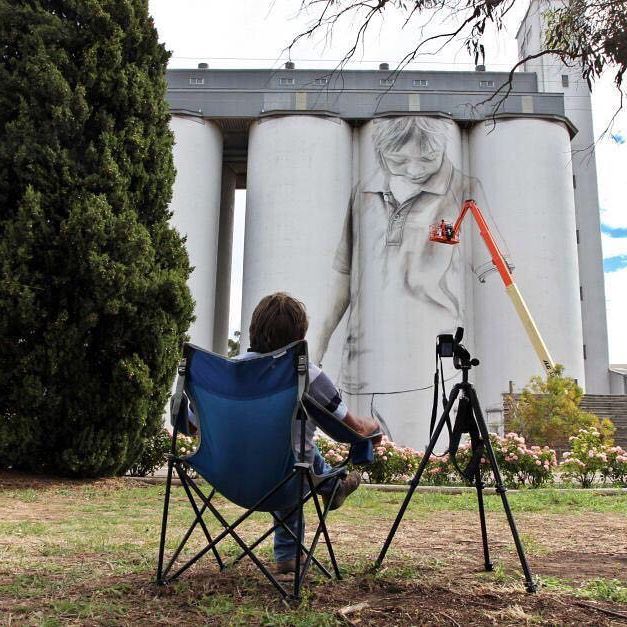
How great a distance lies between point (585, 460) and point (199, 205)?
2147 cm

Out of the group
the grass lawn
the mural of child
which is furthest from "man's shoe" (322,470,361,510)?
the mural of child

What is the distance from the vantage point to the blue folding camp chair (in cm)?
275

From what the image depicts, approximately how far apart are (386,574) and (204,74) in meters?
34.8

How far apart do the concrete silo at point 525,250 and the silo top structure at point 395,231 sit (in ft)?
0.19

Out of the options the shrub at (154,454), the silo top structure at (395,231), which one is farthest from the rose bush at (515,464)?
the silo top structure at (395,231)

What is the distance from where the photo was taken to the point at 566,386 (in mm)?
20531

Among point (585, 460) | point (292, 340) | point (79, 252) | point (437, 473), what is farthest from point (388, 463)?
point (292, 340)

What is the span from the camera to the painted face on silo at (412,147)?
93.6ft

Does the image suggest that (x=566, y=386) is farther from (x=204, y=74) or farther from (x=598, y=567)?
(x=204, y=74)

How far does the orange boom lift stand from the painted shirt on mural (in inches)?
17.9

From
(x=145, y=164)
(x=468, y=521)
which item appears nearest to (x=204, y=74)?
(x=145, y=164)

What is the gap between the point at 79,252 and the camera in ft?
27.7

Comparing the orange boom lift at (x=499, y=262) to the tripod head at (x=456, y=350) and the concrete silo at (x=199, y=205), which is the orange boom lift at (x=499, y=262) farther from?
the tripod head at (x=456, y=350)

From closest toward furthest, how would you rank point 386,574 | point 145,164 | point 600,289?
point 386,574 → point 145,164 → point 600,289
